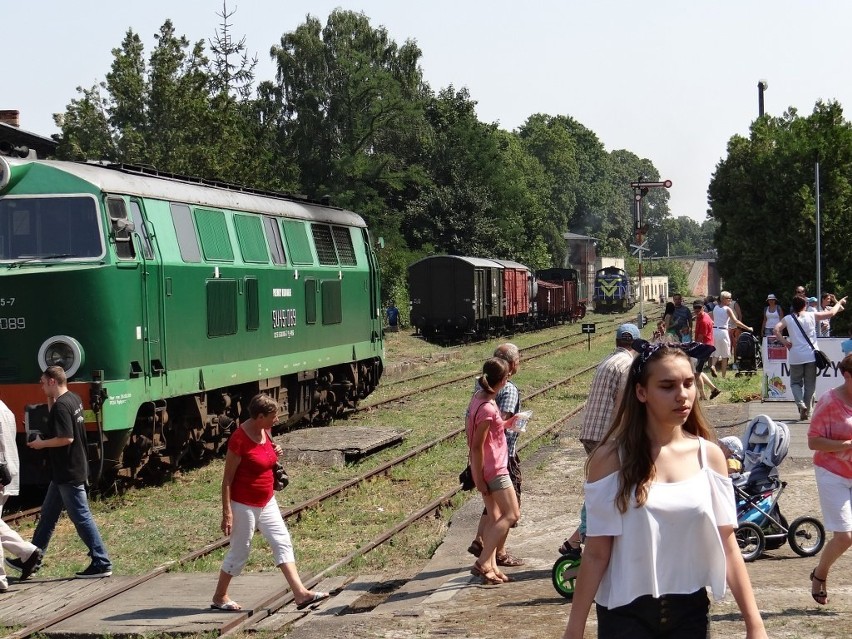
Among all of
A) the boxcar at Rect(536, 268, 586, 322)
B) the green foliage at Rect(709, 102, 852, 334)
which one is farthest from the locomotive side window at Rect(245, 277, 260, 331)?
the boxcar at Rect(536, 268, 586, 322)

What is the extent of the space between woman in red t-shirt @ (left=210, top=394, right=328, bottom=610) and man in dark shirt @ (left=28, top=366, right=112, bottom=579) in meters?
1.58

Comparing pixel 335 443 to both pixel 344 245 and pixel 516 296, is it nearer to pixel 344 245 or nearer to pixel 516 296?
pixel 344 245

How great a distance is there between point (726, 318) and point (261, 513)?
16.6 m

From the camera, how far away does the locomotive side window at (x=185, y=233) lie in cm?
1505

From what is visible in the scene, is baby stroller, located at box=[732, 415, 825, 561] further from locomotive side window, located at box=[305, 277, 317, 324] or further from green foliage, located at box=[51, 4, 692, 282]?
green foliage, located at box=[51, 4, 692, 282]

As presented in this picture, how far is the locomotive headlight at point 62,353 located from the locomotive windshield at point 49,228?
2.97 feet

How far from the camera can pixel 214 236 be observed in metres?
16.1

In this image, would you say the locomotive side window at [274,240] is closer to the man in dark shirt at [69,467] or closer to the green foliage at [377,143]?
the man in dark shirt at [69,467]

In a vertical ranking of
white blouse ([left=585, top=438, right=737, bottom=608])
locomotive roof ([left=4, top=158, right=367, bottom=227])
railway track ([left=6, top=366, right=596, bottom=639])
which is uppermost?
locomotive roof ([left=4, top=158, right=367, bottom=227])

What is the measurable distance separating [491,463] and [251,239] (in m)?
8.69

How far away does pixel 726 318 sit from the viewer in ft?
78.7

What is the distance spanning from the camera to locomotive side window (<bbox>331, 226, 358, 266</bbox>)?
2123cm

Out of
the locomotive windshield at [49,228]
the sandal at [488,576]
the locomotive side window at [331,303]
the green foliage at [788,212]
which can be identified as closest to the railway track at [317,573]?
the sandal at [488,576]

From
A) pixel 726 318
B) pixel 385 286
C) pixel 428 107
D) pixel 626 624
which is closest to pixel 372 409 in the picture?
pixel 726 318
